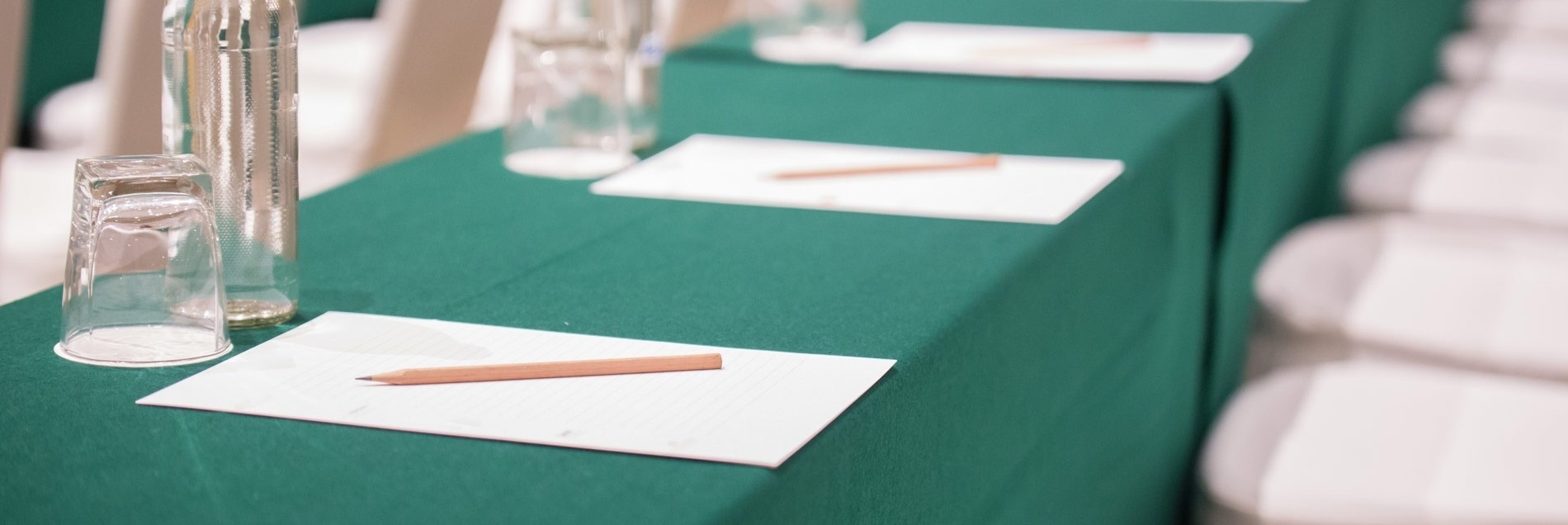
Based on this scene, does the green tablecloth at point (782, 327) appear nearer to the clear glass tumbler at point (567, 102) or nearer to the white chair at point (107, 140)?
the clear glass tumbler at point (567, 102)

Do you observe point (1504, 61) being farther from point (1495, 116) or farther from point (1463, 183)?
point (1463, 183)

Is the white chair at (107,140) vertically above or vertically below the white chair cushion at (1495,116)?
above

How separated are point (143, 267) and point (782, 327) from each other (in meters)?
0.35

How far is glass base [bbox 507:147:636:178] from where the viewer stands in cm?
138

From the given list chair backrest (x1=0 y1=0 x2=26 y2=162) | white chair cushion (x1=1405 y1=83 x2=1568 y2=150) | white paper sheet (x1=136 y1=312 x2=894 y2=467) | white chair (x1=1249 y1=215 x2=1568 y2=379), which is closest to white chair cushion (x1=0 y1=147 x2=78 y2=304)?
chair backrest (x1=0 y1=0 x2=26 y2=162)

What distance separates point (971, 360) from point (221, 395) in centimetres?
43

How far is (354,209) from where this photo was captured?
1.24m

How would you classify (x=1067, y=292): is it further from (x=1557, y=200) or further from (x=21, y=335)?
(x=1557, y=200)

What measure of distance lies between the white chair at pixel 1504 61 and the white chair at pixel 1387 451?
2.28m

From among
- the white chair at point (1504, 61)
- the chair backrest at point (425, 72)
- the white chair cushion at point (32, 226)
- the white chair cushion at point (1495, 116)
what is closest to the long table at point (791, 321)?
the chair backrest at point (425, 72)

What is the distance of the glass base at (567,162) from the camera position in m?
1.38

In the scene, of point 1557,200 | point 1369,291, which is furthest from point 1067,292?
point 1557,200

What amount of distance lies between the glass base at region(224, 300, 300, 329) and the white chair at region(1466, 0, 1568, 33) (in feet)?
13.9

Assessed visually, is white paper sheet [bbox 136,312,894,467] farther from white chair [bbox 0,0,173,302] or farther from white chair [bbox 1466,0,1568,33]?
white chair [bbox 1466,0,1568,33]
